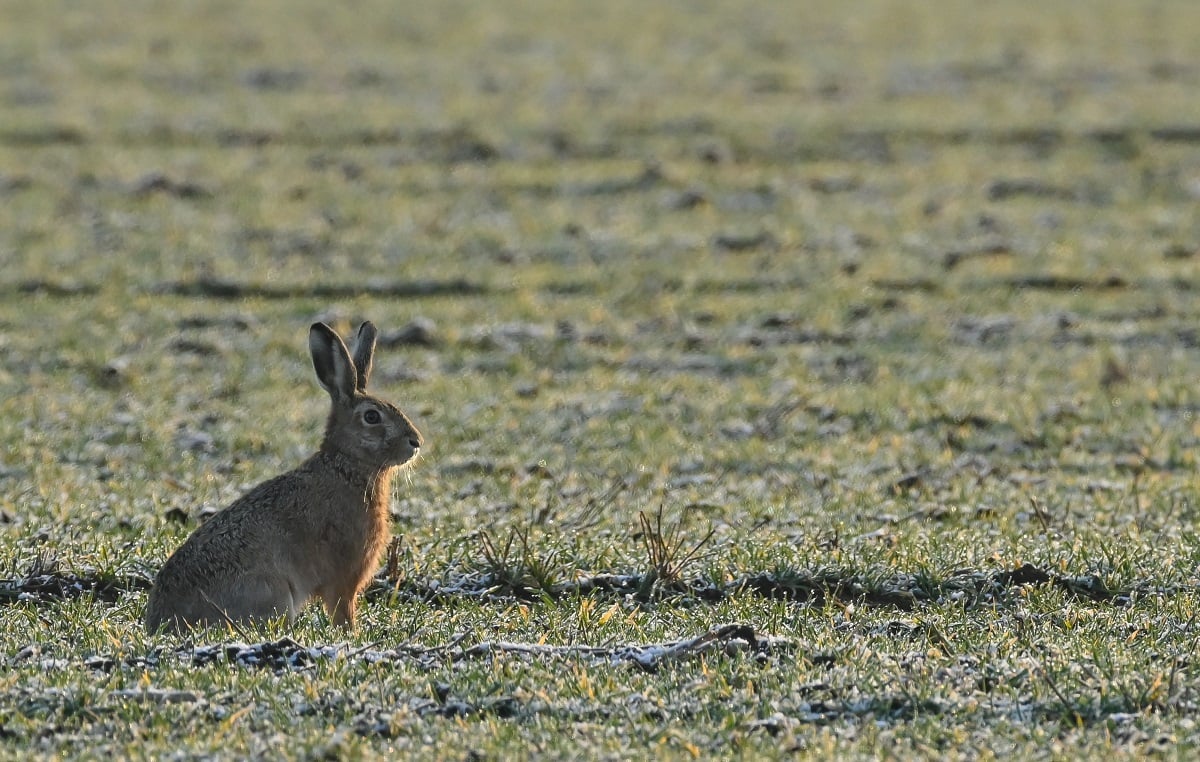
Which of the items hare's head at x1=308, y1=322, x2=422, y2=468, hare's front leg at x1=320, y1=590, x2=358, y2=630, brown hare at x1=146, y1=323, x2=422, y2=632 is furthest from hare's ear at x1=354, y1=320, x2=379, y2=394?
hare's front leg at x1=320, y1=590, x2=358, y2=630

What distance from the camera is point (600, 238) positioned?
21031 millimetres

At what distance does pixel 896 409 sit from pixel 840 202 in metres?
9.75

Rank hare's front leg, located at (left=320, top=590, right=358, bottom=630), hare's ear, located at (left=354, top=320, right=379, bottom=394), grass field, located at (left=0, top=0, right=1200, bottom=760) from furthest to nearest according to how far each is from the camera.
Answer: hare's ear, located at (left=354, top=320, right=379, bottom=394) < hare's front leg, located at (left=320, top=590, right=358, bottom=630) < grass field, located at (left=0, top=0, right=1200, bottom=760)

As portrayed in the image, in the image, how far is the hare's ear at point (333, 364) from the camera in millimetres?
8773

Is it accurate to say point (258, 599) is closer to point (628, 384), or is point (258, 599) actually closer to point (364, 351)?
point (364, 351)

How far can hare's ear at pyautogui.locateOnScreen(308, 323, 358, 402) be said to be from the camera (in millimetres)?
8773

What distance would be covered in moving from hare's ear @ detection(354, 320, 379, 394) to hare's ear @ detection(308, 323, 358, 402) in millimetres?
175

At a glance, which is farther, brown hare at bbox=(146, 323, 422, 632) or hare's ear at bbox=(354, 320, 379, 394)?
hare's ear at bbox=(354, 320, 379, 394)

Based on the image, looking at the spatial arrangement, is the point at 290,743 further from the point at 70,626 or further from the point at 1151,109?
the point at 1151,109

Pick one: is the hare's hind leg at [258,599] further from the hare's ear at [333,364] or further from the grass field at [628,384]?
the hare's ear at [333,364]

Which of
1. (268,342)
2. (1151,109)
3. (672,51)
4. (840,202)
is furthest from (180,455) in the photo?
(672,51)

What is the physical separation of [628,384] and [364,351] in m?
5.97

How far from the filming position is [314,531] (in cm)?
843

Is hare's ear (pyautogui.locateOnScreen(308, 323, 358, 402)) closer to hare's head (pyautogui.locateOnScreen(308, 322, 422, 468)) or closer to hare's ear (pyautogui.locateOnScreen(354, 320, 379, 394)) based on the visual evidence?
hare's head (pyautogui.locateOnScreen(308, 322, 422, 468))
